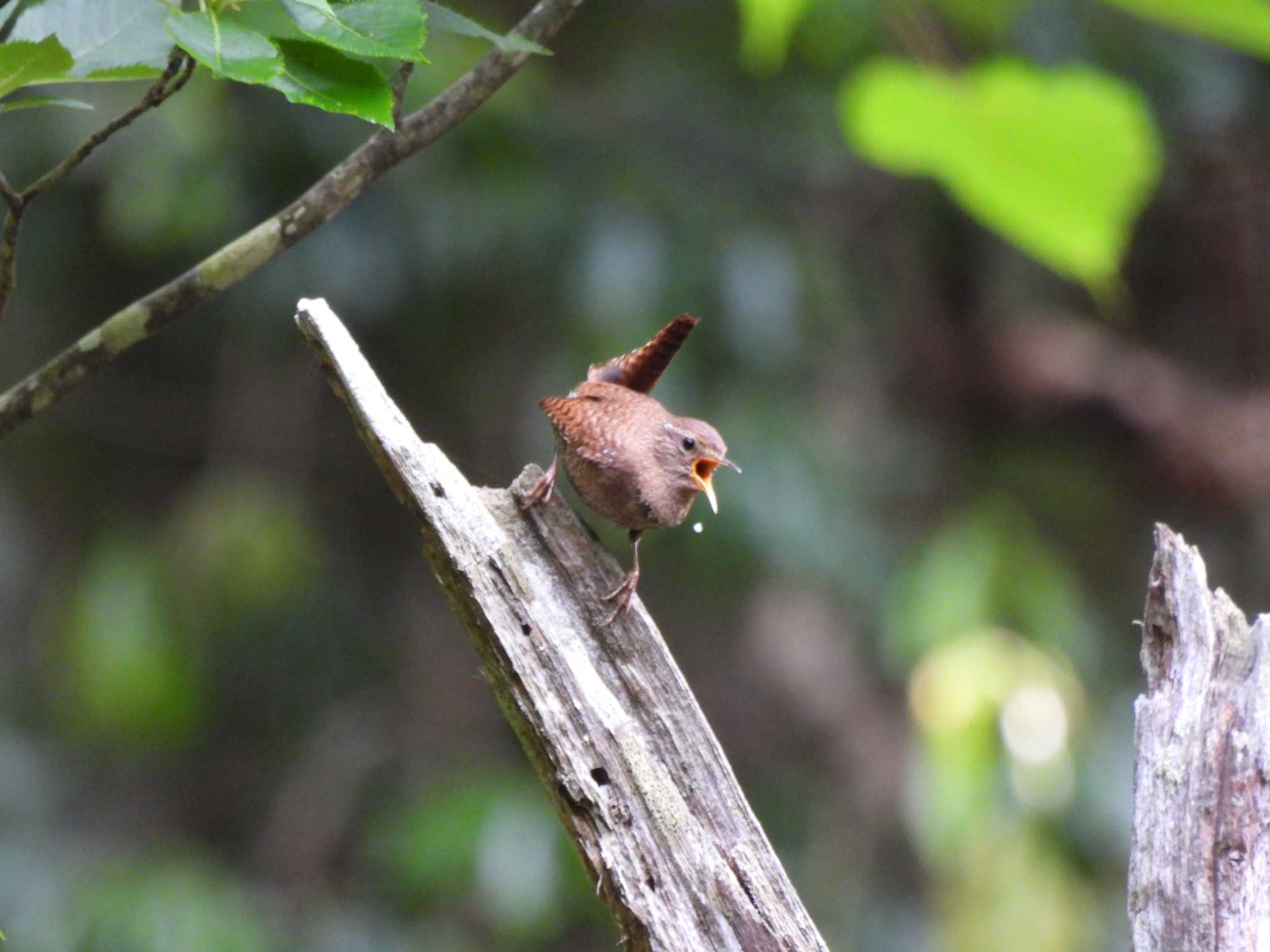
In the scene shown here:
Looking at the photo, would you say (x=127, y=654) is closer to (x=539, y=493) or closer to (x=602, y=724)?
(x=539, y=493)

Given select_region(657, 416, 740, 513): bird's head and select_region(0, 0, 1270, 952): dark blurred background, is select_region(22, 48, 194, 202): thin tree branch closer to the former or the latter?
select_region(657, 416, 740, 513): bird's head

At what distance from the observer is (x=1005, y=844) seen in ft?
12.4

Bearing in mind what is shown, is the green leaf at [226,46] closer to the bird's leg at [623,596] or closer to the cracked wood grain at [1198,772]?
the bird's leg at [623,596]

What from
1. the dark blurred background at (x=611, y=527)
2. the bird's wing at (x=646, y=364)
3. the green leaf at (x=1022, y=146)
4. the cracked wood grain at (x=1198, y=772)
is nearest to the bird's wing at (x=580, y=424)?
the bird's wing at (x=646, y=364)

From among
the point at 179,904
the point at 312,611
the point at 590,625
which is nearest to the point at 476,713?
the point at 312,611

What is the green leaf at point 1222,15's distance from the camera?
40.2 inches

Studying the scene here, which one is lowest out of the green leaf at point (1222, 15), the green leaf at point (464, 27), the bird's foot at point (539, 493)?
the bird's foot at point (539, 493)

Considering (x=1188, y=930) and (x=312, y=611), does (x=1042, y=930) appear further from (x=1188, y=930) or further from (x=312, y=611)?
(x=312, y=611)

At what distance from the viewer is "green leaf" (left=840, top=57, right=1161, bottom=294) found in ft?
4.65

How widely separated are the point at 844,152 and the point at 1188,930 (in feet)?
11.9

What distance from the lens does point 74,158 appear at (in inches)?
41.9

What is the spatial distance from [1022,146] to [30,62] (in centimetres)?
96

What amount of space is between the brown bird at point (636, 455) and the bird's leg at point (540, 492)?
3cm

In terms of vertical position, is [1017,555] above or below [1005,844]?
above
